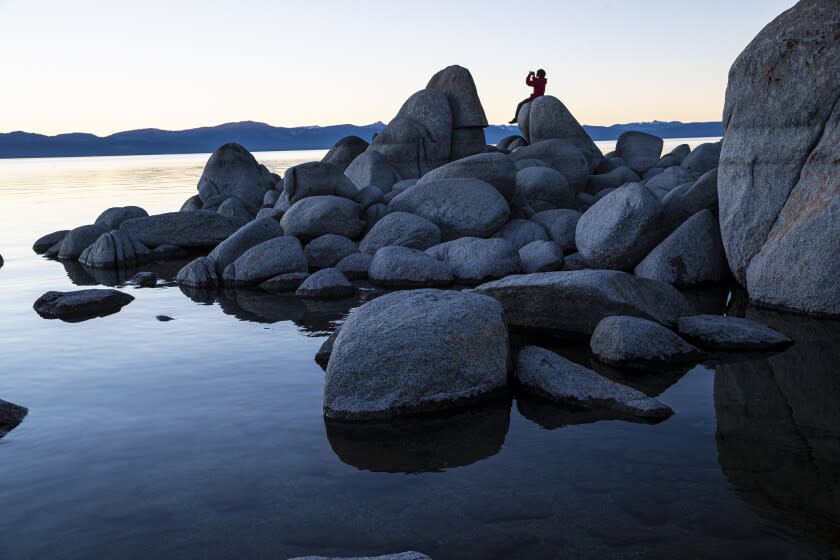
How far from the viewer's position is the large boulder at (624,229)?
1123 cm

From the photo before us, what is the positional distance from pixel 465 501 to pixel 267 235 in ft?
32.0

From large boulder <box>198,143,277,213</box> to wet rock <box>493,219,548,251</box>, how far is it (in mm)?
9627

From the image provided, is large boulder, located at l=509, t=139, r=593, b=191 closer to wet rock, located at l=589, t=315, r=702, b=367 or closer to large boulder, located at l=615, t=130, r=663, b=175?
large boulder, located at l=615, t=130, r=663, b=175

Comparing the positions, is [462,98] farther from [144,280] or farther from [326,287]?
[326,287]

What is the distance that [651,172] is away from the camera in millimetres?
21562

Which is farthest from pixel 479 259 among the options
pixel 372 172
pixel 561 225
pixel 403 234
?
pixel 372 172

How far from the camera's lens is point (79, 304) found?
10.6 metres

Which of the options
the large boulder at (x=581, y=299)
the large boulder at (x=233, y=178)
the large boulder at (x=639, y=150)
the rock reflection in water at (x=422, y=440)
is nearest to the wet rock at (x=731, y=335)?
the large boulder at (x=581, y=299)

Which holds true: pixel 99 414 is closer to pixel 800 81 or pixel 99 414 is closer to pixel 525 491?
pixel 525 491

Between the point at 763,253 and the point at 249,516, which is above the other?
the point at 763,253

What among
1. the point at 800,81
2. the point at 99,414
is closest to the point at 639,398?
the point at 99,414

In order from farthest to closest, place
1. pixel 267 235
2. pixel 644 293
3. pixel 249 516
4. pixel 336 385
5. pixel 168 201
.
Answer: pixel 168 201
pixel 267 235
pixel 644 293
pixel 336 385
pixel 249 516

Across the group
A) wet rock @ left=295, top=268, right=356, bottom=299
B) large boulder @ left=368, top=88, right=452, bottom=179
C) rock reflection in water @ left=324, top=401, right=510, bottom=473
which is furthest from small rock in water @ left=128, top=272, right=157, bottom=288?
large boulder @ left=368, top=88, right=452, bottom=179

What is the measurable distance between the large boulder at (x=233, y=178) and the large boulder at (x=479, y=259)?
10501mm
